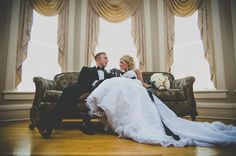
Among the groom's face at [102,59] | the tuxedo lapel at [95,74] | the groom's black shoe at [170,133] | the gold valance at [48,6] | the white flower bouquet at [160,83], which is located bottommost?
the groom's black shoe at [170,133]

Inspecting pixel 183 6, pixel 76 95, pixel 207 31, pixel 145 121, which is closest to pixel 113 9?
pixel 183 6

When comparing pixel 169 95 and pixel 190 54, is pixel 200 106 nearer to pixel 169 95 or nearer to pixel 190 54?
pixel 190 54

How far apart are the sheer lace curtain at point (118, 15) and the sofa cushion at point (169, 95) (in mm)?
1433

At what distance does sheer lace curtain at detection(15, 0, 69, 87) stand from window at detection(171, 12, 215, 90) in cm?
264

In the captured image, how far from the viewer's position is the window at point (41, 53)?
3920 millimetres

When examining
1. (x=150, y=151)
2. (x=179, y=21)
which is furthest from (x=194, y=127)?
(x=179, y=21)

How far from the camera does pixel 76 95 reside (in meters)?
2.35

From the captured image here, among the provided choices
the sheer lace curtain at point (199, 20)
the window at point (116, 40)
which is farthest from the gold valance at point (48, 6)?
the sheer lace curtain at point (199, 20)

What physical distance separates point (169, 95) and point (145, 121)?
1185 millimetres

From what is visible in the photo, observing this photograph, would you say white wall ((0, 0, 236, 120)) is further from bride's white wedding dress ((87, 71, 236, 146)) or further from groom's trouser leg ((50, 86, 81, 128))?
bride's white wedding dress ((87, 71, 236, 146))

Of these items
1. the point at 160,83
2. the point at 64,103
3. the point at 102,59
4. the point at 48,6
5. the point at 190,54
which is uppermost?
the point at 48,6

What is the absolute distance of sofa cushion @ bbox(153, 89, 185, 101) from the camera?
294 cm

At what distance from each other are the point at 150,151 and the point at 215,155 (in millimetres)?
465

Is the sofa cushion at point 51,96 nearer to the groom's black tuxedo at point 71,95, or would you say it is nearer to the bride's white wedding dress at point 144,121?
the groom's black tuxedo at point 71,95
